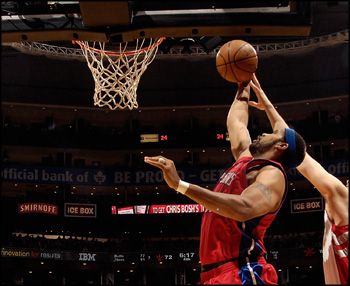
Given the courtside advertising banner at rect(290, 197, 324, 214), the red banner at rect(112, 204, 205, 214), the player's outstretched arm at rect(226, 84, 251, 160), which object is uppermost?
the red banner at rect(112, 204, 205, 214)

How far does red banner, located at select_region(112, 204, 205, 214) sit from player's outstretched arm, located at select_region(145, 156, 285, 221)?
19.5 m

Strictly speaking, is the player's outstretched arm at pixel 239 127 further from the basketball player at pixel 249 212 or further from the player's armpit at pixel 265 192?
the player's armpit at pixel 265 192

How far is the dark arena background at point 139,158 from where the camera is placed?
21.6 metres

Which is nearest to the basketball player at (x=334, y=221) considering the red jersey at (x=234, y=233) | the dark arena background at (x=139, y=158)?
the red jersey at (x=234, y=233)

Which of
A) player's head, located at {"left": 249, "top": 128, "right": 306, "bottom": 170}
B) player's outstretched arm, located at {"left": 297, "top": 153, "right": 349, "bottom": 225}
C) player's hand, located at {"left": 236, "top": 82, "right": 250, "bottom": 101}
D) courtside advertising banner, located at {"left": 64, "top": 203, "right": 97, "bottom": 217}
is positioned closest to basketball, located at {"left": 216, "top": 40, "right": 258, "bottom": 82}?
player's hand, located at {"left": 236, "top": 82, "right": 250, "bottom": 101}

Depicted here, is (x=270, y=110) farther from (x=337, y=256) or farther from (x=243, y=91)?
(x=337, y=256)

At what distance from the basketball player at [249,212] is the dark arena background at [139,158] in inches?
650

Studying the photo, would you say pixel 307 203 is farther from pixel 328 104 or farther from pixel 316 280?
pixel 328 104

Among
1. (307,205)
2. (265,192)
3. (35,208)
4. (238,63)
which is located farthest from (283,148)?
(35,208)

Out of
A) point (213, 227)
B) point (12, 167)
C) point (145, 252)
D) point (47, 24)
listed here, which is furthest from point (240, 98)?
point (12, 167)

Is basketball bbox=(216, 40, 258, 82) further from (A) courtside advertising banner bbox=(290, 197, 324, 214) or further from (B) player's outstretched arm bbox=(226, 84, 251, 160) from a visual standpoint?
(A) courtside advertising banner bbox=(290, 197, 324, 214)

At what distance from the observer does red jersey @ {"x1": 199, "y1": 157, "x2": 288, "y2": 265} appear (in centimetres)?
357

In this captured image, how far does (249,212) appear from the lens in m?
3.23

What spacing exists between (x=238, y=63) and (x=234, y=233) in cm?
149
